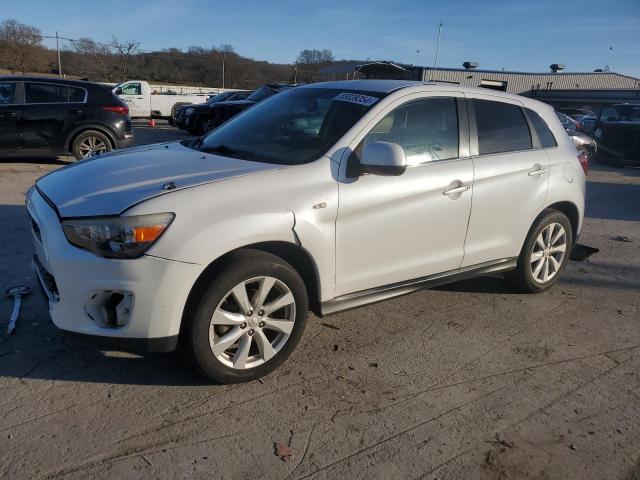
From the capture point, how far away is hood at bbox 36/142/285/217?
9.12ft

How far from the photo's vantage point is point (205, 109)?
1561 centimetres

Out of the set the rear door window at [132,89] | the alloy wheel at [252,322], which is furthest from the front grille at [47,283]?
the rear door window at [132,89]

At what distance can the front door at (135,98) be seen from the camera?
23.7 m

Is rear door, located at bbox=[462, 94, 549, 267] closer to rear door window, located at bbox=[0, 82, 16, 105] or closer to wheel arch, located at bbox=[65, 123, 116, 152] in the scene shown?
wheel arch, located at bbox=[65, 123, 116, 152]

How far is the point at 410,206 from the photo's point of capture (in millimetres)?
3549

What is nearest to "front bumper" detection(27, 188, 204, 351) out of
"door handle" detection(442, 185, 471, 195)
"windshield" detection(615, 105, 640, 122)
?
→ "door handle" detection(442, 185, 471, 195)

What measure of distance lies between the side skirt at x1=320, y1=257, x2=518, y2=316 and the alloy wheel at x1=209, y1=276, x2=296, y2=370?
314 mm

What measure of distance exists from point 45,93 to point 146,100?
1560 cm

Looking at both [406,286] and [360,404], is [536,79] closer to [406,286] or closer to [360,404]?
[406,286]

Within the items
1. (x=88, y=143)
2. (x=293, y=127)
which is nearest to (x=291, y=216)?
(x=293, y=127)

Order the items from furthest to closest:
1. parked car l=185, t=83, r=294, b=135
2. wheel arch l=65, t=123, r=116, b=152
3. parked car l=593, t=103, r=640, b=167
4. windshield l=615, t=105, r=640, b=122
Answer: parked car l=185, t=83, r=294, b=135 → windshield l=615, t=105, r=640, b=122 → parked car l=593, t=103, r=640, b=167 → wheel arch l=65, t=123, r=116, b=152

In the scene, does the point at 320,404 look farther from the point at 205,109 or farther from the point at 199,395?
the point at 205,109

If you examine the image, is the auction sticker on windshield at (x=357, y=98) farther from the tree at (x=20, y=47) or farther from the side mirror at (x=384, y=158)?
the tree at (x=20, y=47)

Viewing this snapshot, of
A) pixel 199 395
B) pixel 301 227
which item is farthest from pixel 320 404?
pixel 301 227
